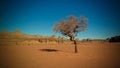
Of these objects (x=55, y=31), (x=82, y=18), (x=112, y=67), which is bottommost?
(x=112, y=67)

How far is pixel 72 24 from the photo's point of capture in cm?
1261

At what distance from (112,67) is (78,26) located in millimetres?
6645

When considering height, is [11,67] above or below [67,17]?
below

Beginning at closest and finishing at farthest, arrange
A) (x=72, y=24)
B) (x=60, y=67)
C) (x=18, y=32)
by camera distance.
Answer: (x=60, y=67)
(x=72, y=24)
(x=18, y=32)

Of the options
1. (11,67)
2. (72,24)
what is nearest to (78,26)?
(72,24)

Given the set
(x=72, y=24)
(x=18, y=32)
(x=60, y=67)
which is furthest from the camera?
(x=18, y=32)

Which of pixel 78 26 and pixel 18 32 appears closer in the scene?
pixel 78 26

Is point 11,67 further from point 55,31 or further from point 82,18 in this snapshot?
point 82,18

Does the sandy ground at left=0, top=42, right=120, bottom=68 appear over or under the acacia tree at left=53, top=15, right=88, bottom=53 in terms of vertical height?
under

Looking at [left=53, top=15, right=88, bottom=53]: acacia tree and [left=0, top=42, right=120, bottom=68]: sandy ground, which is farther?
[left=53, top=15, right=88, bottom=53]: acacia tree

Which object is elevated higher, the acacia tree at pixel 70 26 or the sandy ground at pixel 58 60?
the acacia tree at pixel 70 26

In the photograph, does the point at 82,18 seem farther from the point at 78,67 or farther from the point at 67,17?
the point at 78,67

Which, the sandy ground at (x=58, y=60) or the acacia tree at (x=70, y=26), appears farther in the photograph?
the acacia tree at (x=70, y=26)

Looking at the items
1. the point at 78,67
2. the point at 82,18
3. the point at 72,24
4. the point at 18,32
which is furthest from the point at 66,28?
the point at 18,32
